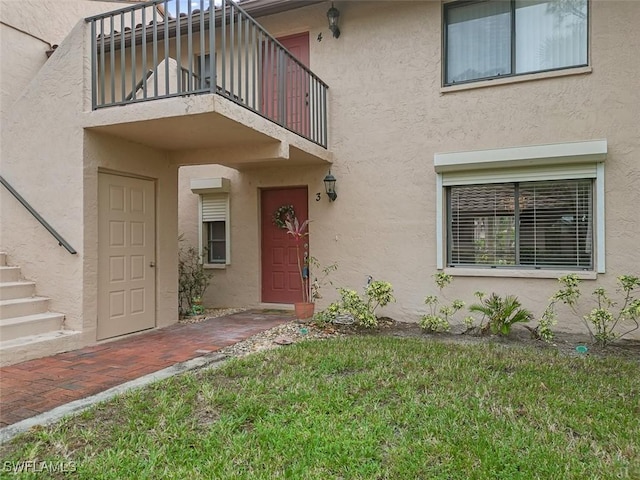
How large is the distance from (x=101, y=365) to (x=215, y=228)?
15.2ft

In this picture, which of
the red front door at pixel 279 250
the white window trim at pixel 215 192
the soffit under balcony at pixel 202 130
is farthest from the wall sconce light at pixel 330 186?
the white window trim at pixel 215 192

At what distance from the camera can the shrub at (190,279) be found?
313 inches

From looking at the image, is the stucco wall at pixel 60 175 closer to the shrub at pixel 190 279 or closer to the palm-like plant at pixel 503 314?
the shrub at pixel 190 279

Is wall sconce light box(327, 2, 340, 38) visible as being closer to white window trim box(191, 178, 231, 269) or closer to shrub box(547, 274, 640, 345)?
white window trim box(191, 178, 231, 269)

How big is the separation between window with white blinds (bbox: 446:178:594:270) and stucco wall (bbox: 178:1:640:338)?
0.27m

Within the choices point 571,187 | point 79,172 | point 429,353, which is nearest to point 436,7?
point 571,187

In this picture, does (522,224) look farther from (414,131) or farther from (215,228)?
(215,228)

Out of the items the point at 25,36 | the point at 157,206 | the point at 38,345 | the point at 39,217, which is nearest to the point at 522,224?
the point at 157,206

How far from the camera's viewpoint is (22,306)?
5234 millimetres

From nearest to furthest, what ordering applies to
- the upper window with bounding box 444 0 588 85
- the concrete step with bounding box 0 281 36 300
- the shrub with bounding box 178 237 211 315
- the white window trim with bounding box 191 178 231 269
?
the concrete step with bounding box 0 281 36 300 → the upper window with bounding box 444 0 588 85 → the shrub with bounding box 178 237 211 315 → the white window trim with bounding box 191 178 231 269

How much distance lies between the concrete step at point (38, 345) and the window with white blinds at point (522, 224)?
5343mm

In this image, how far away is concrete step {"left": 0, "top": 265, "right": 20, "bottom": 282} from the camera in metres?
5.54

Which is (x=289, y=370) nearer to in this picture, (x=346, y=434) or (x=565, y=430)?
(x=346, y=434)

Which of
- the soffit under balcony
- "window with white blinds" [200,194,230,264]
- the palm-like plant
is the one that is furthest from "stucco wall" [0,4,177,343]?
the palm-like plant
